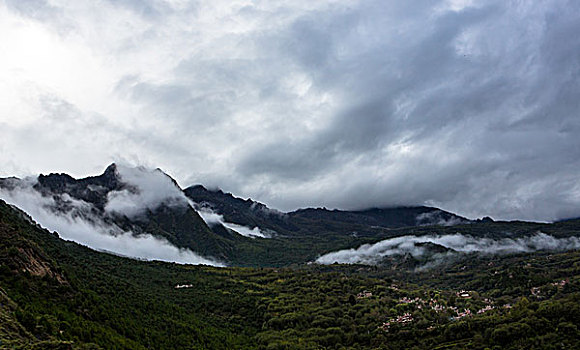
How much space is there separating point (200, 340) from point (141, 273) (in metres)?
98.1

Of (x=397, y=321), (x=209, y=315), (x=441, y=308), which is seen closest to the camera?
(x=397, y=321)

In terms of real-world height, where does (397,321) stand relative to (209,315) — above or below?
below

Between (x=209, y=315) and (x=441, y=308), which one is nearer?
(x=209, y=315)

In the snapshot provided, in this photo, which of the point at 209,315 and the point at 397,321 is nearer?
the point at 397,321

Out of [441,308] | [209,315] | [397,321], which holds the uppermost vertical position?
[209,315]

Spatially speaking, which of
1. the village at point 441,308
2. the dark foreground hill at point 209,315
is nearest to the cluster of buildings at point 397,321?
the village at point 441,308

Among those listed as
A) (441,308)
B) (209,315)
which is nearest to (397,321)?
(441,308)

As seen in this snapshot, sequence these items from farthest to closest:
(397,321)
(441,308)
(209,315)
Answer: (441,308) → (209,315) → (397,321)

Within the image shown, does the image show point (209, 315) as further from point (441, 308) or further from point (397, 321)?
point (441, 308)

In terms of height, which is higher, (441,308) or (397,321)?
(441,308)

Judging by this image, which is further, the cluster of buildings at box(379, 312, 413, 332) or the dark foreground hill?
the cluster of buildings at box(379, 312, 413, 332)

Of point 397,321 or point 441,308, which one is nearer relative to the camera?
point 397,321

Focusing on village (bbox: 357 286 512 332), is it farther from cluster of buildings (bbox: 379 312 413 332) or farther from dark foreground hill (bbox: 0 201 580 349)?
dark foreground hill (bbox: 0 201 580 349)

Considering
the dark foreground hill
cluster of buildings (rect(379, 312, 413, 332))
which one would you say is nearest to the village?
cluster of buildings (rect(379, 312, 413, 332))
